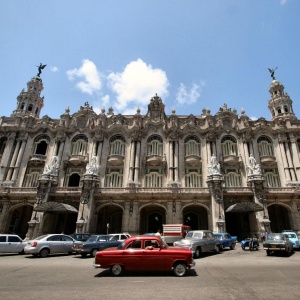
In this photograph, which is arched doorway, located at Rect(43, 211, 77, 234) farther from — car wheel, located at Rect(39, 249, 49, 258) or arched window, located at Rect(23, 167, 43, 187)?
car wheel, located at Rect(39, 249, 49, 258)

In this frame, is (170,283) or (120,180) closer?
(170,283)

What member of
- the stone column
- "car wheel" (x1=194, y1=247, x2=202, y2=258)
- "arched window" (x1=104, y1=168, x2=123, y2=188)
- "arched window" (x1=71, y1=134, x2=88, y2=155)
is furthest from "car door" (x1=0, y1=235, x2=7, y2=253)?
"arched window" (x1=71, y1=134, x2=88, y2=155)

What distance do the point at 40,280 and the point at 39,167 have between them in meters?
28.3

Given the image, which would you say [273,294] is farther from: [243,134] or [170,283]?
[243,134]

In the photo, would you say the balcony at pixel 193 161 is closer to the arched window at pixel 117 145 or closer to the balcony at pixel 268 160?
the balcony at pixel 268 160

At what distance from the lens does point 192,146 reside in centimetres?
3447

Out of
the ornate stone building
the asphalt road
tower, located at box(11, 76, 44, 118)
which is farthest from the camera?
tower, located at box(11, 76, 44, 118)

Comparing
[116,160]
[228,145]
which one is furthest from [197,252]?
[228,145]

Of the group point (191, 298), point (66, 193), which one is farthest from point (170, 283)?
point (66, 193)

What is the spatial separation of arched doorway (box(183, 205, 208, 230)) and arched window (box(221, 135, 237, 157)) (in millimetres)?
9248

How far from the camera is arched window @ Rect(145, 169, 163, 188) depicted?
3164cm

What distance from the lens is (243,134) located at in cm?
3422

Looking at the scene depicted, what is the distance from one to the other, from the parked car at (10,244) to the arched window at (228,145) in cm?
2765

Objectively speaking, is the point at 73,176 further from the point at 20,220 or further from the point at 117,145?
the point at 20,220
